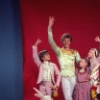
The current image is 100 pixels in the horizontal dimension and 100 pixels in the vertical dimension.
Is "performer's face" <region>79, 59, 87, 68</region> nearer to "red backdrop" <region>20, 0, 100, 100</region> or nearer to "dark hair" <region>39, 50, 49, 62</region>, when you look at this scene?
"red backdrop" <region>20, 0, 100, 100</region>

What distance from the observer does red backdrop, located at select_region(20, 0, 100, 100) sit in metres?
1.85

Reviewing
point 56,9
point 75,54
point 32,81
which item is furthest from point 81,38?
point 32,81

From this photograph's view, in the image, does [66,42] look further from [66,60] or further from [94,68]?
[94,68]

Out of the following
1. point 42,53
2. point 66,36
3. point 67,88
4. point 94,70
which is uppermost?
point 66,36

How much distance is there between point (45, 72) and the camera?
1.85 m

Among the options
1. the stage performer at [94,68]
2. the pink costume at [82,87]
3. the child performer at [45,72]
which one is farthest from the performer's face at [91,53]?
the child performer at [45,72]

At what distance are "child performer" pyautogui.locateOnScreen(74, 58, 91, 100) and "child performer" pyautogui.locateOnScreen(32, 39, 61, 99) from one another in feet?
0.40

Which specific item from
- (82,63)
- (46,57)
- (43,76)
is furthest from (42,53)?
(82,63)

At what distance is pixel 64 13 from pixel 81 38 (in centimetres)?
19

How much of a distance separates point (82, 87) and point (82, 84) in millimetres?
18

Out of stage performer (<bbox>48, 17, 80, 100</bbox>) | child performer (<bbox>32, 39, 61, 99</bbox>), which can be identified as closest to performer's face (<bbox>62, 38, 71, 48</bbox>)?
stage performer (<bbox>48, 17, 80, 100</bbox>)

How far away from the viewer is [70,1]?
193cm

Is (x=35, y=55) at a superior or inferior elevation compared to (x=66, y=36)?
inferior

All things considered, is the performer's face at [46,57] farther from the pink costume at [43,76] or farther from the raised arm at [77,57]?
the raised arm at [77,57]
